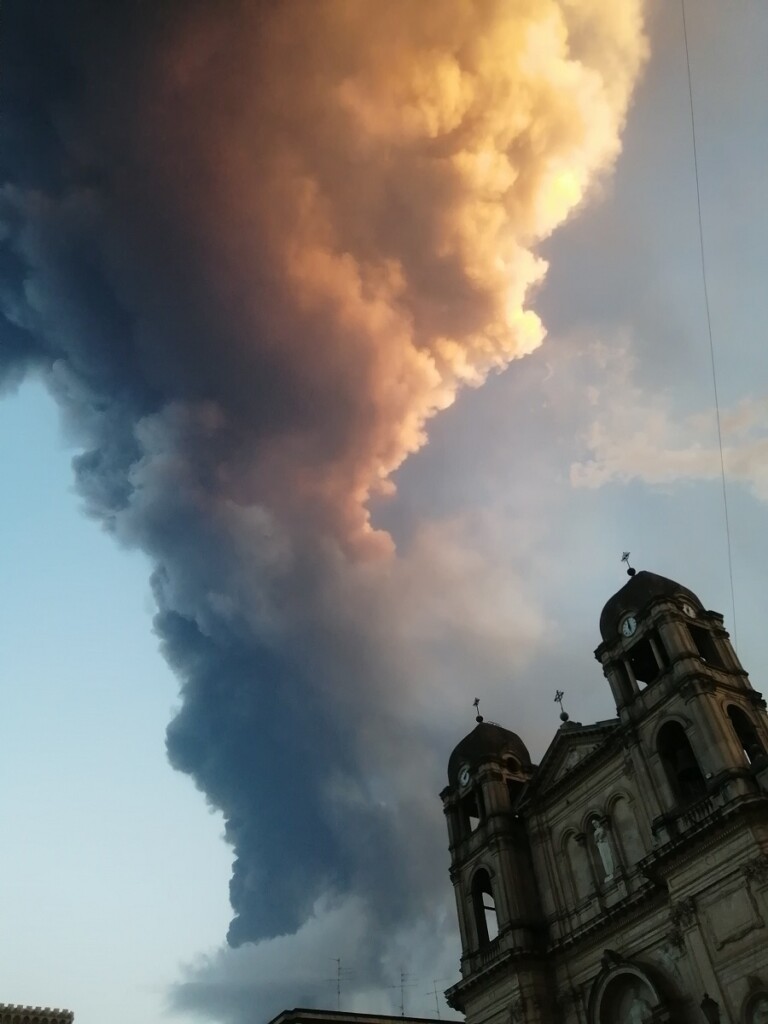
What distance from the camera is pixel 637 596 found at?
3725 centimetres

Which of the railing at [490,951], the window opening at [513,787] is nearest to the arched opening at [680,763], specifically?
the window opening at [513,787]

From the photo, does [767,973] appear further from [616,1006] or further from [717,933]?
[616,1006]

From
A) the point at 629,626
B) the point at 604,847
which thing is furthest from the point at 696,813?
the point at 629,626

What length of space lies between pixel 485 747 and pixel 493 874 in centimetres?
673

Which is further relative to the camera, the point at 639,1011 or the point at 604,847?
the point at 604,847

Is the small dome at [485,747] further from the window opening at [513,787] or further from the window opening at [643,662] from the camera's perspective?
the window opening at [643,662]

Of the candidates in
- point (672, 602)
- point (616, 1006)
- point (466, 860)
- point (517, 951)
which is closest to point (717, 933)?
point (616, 1006)

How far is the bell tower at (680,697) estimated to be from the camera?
98.3 feet

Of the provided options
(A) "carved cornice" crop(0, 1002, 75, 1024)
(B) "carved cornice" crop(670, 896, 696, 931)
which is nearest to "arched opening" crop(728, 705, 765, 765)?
(B) "carved cornice" crop(670, 896, 696, 931)

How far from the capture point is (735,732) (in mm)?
30984

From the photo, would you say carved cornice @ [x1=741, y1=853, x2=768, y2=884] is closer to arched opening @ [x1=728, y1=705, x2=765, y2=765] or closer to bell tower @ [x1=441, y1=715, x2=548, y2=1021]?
arched opening @ [x1=728, y1=705, x2=765, y2=765]

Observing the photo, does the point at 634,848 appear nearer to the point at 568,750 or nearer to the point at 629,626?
the point at 568,750

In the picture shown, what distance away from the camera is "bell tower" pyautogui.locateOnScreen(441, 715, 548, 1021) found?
3528cm

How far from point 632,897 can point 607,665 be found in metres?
9.71
